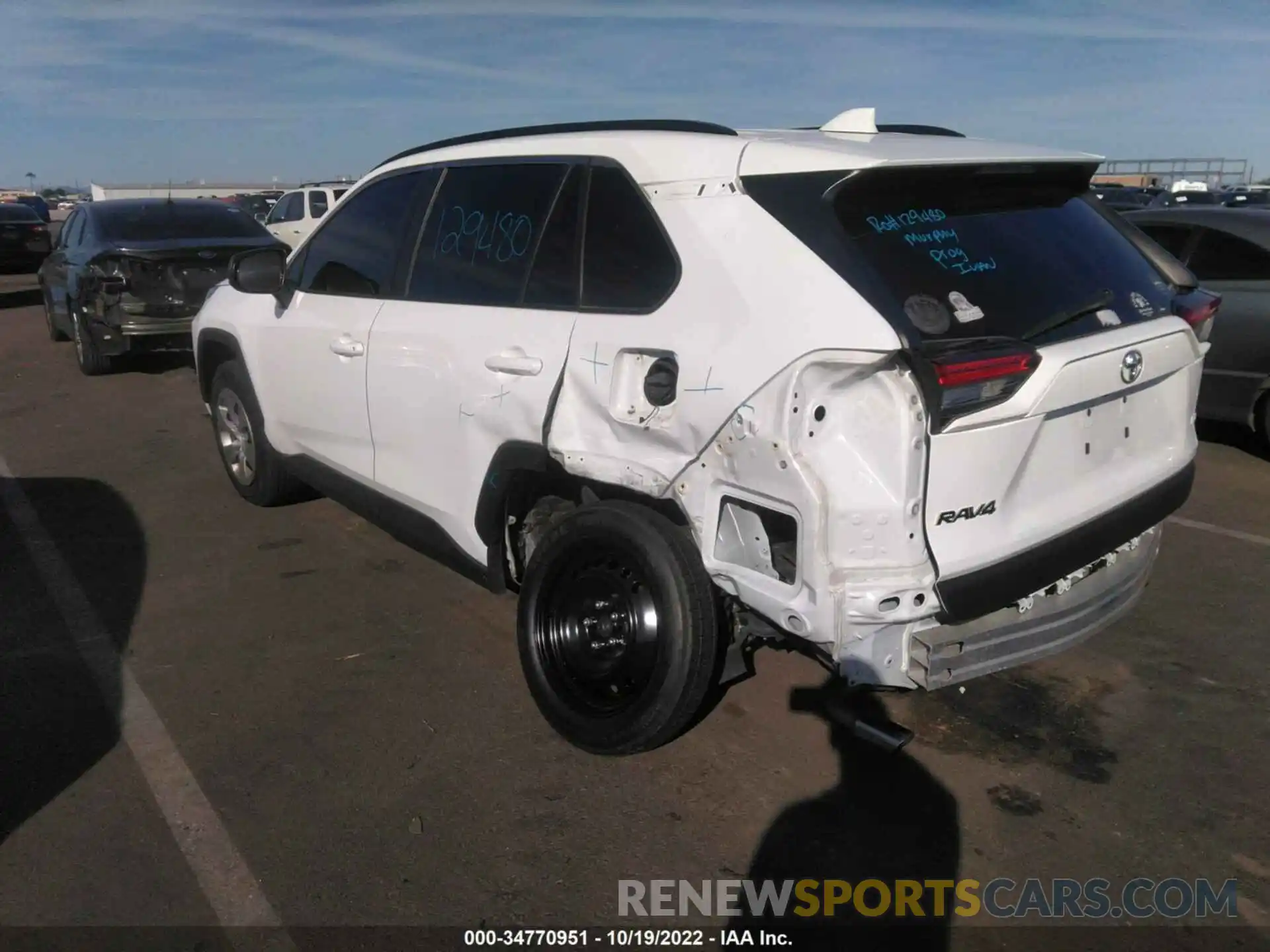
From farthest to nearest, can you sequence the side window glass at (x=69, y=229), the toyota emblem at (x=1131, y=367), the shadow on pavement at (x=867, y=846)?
1. the side window glass at (x=69, y=229)
2. the toyota emblem at (x=1131, y=367)
3. the shadow on pavement at (x=867, y=846)

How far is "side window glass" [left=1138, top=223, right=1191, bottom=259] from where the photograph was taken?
714cm

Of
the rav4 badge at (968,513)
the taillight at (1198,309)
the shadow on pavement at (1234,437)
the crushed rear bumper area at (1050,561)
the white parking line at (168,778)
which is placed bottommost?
the white parking line at (168,778)

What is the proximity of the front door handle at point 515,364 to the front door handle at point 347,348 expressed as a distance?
37.6 inches

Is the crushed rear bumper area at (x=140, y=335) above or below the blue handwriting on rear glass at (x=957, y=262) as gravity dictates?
below

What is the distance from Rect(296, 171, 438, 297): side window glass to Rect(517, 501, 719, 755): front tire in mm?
1614

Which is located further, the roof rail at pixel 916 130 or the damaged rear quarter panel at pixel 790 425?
the roof rail at pixel 916 130

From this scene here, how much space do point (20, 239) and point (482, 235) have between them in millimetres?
21164

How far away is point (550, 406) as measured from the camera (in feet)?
11.2

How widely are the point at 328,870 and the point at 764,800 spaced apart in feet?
4.29

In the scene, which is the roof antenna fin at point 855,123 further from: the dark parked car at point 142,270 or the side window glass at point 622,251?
the dark parked car at point 142,270

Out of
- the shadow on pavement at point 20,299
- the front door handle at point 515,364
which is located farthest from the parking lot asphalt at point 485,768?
the shadow on pavement at point 20,299

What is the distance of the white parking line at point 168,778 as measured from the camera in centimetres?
281

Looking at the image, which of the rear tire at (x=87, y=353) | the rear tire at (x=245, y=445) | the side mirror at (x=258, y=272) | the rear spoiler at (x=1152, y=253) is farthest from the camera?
the rear tire at (x=87, y=353)

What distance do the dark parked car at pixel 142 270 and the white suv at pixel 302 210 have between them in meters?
10.3
